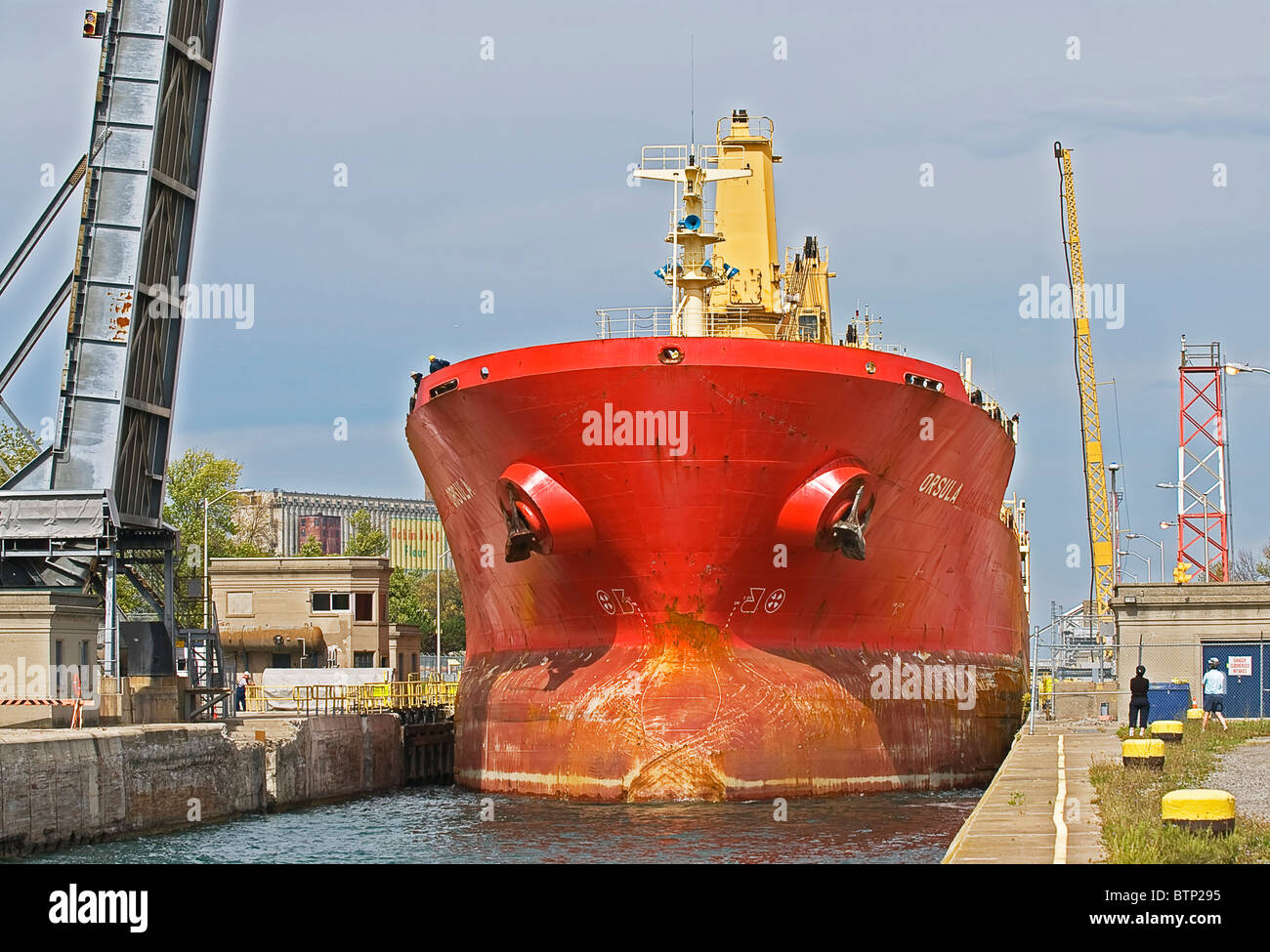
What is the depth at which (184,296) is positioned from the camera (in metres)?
31.3

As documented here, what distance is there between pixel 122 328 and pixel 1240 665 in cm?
2112

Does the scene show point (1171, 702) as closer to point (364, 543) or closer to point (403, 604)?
point (364, 543)

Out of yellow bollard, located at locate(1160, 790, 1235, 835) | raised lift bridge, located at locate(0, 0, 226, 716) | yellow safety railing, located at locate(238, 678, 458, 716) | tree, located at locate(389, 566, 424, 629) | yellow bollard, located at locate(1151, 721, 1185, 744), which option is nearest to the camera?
yellow bollard, located at locate(1160, 790, 1235, 835)

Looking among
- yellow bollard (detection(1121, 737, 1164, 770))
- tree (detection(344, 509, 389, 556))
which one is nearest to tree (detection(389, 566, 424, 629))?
tree (detection(344, 509, 389, 556))

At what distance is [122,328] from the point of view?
29.3 metres

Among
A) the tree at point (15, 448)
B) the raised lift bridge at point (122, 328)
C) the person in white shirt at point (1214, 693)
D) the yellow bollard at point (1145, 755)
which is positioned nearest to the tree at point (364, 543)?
the tree at point (15, 448)

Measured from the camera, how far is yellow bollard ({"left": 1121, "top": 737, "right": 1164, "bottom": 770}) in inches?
710

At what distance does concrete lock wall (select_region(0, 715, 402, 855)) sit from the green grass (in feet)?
40.4

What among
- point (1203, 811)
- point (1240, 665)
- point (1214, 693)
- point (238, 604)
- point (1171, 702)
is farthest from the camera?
point (238, 604)

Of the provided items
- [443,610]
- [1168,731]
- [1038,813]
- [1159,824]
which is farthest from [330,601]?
[443,610]

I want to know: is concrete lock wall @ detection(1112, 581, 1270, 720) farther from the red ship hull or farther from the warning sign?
the red ship hull
